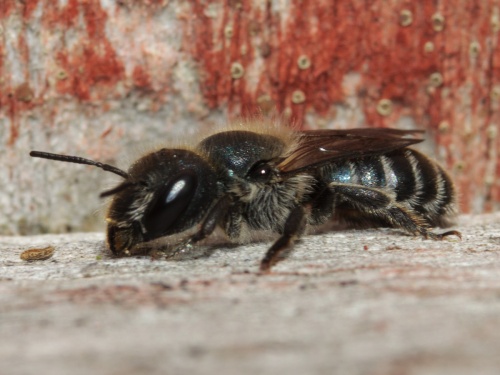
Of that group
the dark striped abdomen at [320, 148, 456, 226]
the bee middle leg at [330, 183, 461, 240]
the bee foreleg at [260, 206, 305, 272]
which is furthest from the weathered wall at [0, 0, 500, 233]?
the bee foreleg at [260, 206, 305, 272]

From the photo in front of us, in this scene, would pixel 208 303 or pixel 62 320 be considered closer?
pixel 62 320

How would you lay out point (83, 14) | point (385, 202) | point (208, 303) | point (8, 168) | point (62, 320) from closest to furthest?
point (62, 320)
point (208, 303)
point (385, 202)
point (83, 14)
point (8, 168)

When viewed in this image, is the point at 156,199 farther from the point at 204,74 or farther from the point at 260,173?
the point at 204,74

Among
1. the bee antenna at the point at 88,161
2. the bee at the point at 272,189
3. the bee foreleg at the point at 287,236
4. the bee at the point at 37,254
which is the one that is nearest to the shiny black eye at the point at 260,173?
the bee at the point at 272,189

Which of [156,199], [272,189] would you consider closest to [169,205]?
[156,199]

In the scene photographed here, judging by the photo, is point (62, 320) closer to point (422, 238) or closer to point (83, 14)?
point (422, 238)

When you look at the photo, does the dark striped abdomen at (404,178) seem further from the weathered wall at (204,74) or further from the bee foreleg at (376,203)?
the weathered wall at (204,74)

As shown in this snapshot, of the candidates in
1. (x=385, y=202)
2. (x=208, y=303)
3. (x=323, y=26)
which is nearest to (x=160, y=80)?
(x=323, y=26)
